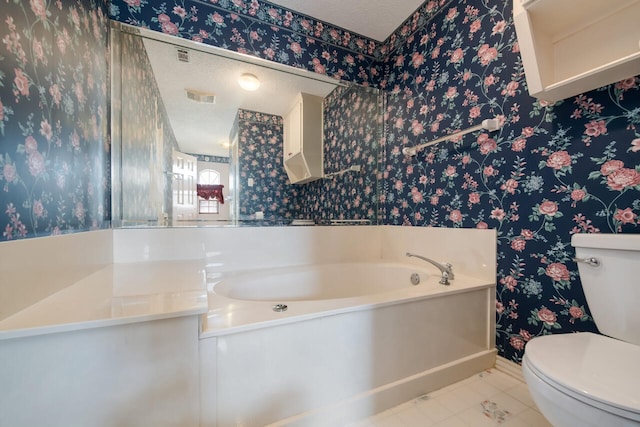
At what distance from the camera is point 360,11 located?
6.10ft

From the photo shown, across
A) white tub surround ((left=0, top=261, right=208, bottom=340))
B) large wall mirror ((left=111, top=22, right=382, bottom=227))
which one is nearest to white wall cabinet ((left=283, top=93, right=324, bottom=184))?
large wall mirror ((left=111, top=22, right=382, bottom=227))

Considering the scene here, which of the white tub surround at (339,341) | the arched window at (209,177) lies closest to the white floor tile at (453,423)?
the white tub surround at (339,341)

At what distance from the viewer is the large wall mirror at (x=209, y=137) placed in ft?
5.10

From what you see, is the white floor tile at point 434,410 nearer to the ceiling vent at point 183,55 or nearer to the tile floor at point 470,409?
the tile floor at point 470,409

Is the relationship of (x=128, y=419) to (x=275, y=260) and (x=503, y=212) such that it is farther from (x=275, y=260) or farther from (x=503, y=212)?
(x=503, y=212)

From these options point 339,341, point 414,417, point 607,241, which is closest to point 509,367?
point 414,417

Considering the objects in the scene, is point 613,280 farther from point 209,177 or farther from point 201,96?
point 201,96

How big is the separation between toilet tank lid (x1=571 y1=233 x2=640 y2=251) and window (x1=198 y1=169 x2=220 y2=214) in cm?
192

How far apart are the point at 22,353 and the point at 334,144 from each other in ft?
6.80

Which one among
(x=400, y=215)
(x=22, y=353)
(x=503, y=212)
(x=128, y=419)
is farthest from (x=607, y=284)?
(x=22, y=353)

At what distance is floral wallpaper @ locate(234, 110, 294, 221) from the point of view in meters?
1.88

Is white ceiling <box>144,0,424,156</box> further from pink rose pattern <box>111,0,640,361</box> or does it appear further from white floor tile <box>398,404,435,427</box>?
white floor tile <box>398,404,435,427</box>

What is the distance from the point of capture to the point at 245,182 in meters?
1.88

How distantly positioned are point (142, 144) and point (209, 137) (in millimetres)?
406
